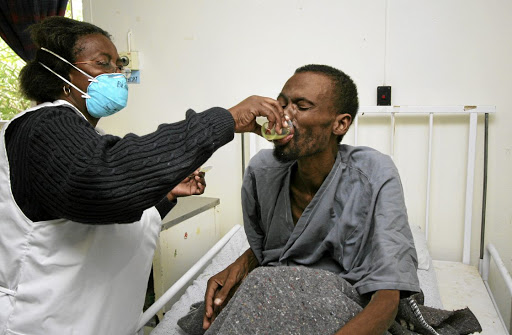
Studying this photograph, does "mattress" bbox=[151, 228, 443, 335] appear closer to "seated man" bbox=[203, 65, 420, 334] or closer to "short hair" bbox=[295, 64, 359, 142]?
"seated man" bbox=[203, 65, 420, 334]

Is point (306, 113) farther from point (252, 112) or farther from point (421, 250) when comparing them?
point (421, 250)

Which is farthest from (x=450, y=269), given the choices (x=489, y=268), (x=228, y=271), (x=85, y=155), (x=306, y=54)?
(x=85, y=155)

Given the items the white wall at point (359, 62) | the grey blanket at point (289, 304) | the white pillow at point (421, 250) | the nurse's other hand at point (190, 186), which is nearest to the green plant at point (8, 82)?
the white wall at point (359, 62)

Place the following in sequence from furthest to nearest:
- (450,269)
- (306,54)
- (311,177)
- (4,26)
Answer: (4,26), (306,54), (450,269), (311,177)

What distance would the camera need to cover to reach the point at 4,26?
218 cm

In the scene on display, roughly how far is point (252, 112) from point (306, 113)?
27 cm

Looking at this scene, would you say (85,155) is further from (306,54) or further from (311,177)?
(306,54)

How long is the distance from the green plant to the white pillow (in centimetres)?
247

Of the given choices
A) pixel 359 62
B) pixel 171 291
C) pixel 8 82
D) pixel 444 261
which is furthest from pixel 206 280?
pixel 8 82

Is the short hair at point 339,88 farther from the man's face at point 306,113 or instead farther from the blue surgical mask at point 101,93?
the blue surgical mask at point 101,93

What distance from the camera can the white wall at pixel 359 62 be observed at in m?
1.78

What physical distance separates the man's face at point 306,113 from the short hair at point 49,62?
2.08ft

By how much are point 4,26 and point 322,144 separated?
6.75 feet

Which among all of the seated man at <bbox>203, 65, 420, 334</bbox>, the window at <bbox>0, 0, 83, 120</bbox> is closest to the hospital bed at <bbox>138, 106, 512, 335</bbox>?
the seated man at <bbox>203, 65, 420, 334</bbox>
